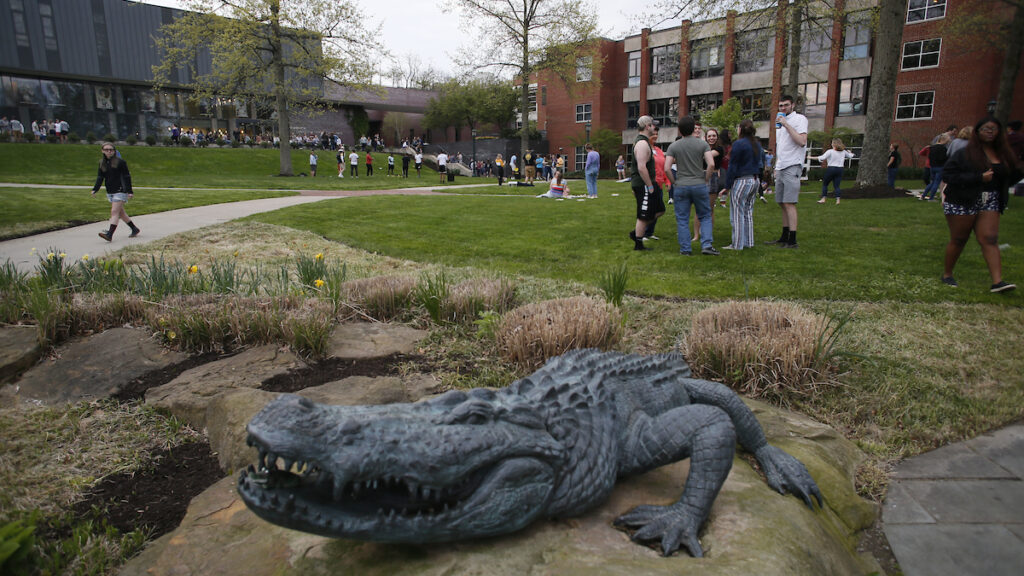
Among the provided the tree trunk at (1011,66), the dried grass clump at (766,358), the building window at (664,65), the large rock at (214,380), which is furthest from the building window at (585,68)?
the large rock at (214,380)

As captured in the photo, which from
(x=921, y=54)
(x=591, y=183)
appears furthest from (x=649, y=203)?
(x=921, y=54)

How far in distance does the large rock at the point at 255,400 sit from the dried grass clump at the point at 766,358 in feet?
6.77

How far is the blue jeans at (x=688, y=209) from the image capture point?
27.2ft

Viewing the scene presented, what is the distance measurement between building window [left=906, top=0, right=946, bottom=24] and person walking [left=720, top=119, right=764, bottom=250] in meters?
36.9

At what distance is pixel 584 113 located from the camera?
5394cm

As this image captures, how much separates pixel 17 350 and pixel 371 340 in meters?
2.58

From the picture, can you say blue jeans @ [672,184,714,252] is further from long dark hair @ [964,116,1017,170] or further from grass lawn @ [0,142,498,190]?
grass lawn @ [0,142,498,190]

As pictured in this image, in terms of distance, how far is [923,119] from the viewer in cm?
3631

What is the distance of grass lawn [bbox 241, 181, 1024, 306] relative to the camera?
6805 mm

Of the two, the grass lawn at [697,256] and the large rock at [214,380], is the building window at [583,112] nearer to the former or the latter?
the grass lawn at [697,256]

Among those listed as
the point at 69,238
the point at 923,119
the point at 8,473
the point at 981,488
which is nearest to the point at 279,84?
the point at 69,238

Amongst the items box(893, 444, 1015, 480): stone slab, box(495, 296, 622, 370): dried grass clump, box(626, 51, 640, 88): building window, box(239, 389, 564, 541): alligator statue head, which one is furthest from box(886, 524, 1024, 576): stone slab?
box(626, 51, 640, 88): building window

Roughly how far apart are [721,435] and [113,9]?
2314 inches

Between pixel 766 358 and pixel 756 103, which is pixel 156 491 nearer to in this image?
pixel 766 358
